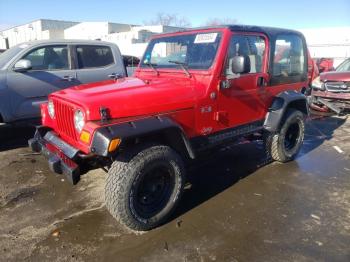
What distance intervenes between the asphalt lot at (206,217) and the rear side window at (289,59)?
140 centimetres

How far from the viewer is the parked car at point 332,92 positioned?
346 inches

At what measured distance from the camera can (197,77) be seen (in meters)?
3.77

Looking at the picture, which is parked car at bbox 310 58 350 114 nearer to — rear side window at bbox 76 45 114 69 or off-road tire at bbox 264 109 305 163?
off-road tire at bbox 264 109 305 163

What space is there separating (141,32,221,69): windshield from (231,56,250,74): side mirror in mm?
267

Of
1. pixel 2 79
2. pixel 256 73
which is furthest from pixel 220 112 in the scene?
pixel 2 79

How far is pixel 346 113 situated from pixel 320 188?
5.62 meters

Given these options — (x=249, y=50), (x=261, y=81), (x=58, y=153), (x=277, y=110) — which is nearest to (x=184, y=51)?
(x=249, y=50)

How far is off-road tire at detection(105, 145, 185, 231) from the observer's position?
9.91 feet

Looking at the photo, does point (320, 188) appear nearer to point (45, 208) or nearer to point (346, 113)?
point (45, 208)

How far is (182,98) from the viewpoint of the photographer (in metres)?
3.48

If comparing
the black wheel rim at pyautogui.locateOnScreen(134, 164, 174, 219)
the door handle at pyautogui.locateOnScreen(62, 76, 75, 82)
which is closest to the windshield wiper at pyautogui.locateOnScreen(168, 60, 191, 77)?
the black wheel rim at pyautogui.locateOnScreen(134, 164, 174, 219)

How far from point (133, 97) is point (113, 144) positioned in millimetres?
646

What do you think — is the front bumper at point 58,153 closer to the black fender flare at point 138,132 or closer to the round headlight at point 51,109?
the round headlight at point 51,109

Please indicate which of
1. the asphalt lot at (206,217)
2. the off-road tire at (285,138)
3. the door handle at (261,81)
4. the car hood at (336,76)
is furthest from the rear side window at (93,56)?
the car hood at (336,76)
